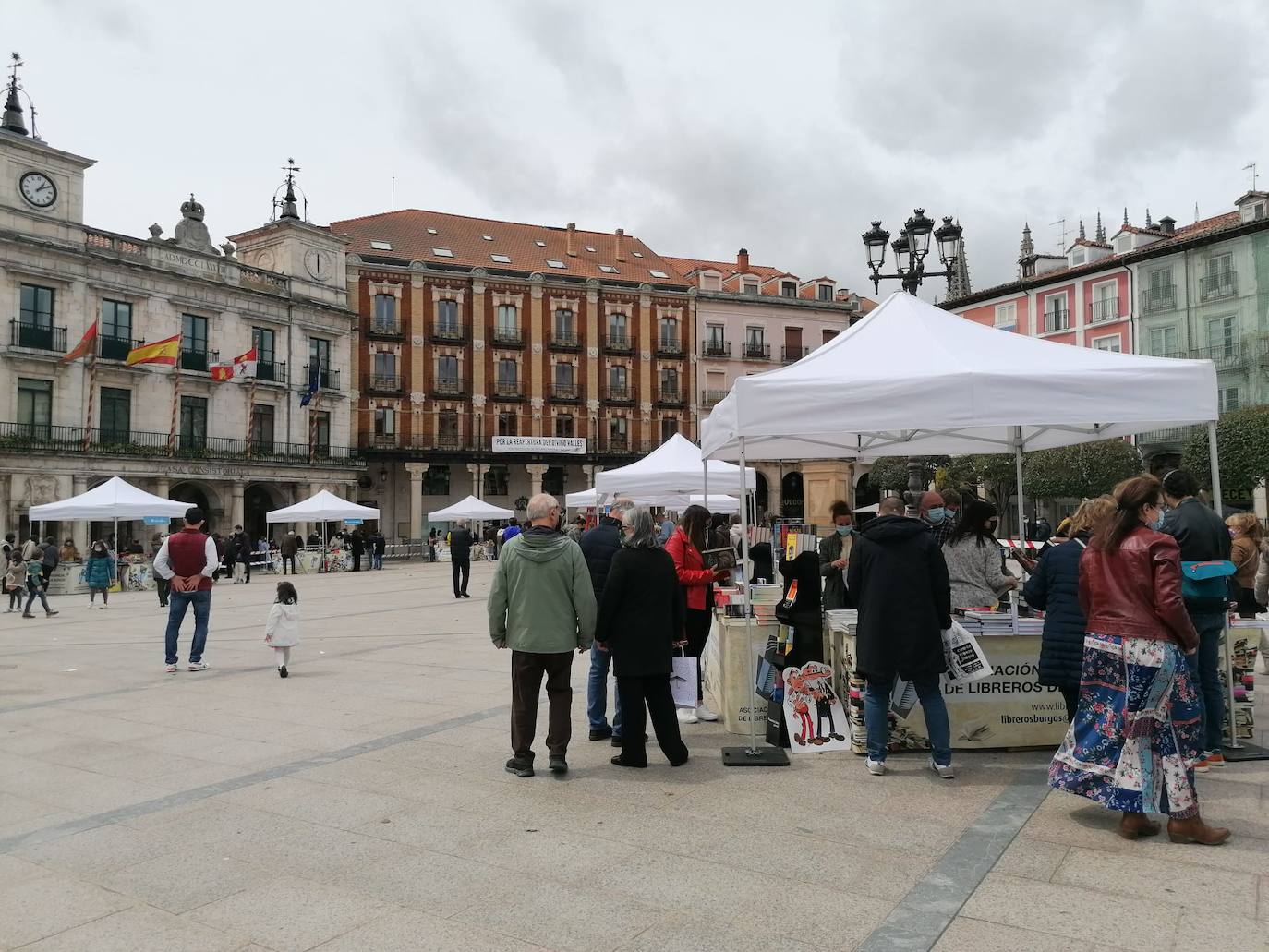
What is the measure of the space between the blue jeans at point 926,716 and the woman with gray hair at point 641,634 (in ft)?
3.87

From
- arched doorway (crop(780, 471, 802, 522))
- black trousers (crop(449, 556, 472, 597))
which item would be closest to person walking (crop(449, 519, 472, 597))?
black trousers (crop(449, 556, 472, 597))

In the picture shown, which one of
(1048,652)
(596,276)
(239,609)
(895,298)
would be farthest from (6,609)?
(596,276)

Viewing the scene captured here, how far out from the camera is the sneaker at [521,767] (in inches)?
229

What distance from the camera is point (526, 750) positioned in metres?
5.86

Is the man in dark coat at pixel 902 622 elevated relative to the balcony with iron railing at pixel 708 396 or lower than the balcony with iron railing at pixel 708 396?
lower

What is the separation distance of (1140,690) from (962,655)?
1.42 meters

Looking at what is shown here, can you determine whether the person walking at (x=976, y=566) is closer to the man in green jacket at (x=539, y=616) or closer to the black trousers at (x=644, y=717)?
the black trousers at (x=644, y=717)

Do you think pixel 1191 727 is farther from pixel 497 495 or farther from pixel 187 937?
pixel 497 495

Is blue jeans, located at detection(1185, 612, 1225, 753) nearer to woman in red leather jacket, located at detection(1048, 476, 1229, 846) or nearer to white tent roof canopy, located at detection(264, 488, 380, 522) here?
woman in red leather jacket, located at detection(1048, 476, 1229, 846)

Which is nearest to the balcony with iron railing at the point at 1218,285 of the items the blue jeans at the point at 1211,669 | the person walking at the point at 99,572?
the blue jeans at the point at 1211,669

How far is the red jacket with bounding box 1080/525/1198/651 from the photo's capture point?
14.4ft

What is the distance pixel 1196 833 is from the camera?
14.6 ft

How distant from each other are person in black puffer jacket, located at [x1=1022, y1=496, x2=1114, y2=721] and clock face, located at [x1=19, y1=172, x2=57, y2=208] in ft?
Answer: 125

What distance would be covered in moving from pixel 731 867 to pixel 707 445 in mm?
4763
